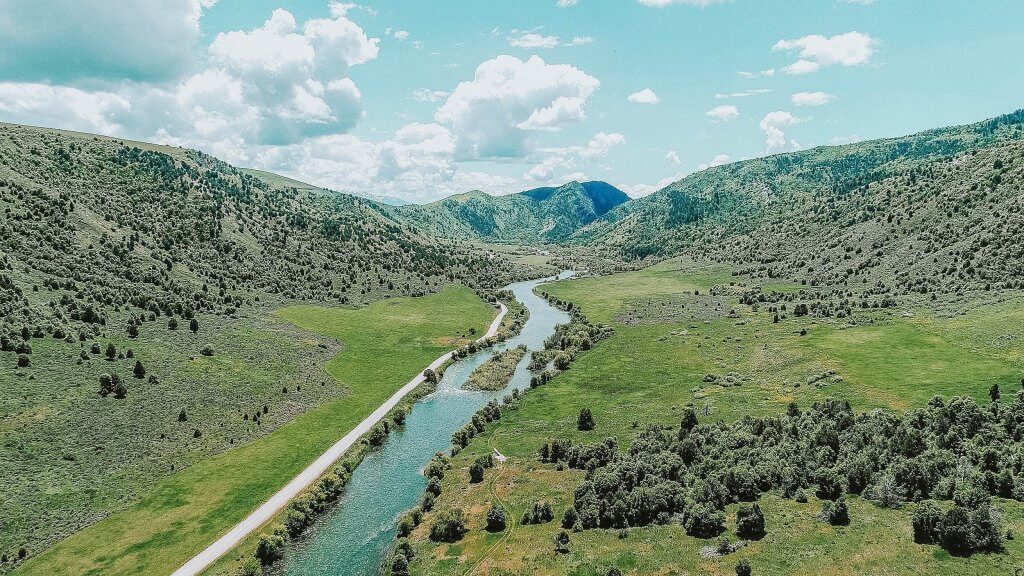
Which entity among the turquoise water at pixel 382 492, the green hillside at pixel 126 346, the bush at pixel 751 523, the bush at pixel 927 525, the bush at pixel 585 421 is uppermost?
the green hillside at pixel 126 346

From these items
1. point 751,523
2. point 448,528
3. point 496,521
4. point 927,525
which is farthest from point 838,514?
point 448,528

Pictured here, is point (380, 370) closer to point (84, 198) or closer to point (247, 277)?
point (247, 277)

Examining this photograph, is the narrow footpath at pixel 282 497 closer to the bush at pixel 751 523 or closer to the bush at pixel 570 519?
the bush at pixel 570 519

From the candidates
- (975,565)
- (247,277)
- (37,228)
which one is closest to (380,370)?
(247,277)

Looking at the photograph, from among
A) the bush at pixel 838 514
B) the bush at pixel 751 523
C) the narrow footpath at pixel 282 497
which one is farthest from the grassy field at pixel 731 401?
the narrow footpath at pixel 282 497

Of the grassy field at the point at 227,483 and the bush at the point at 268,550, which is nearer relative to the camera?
the grassy field at the point at 227,483

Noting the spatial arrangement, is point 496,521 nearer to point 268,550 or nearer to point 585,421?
point 268,550
